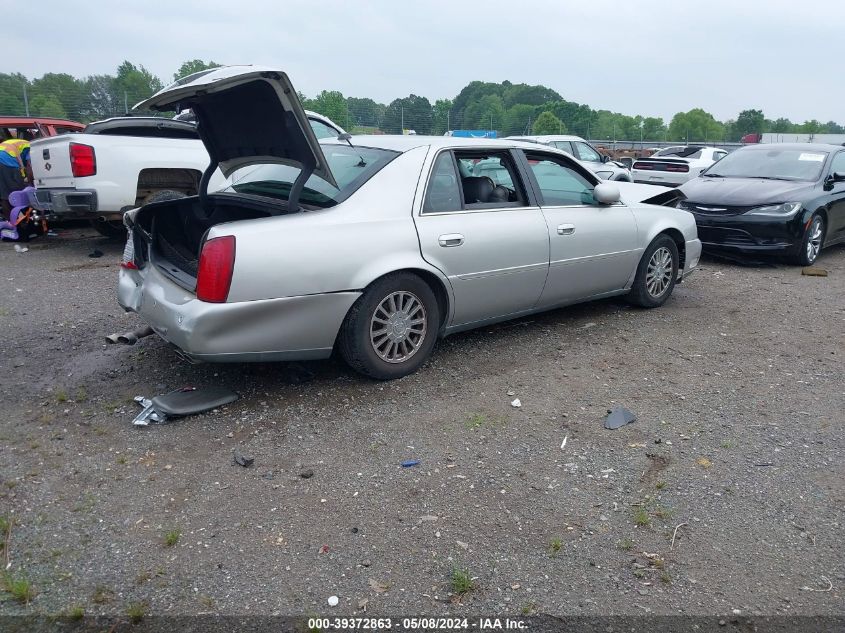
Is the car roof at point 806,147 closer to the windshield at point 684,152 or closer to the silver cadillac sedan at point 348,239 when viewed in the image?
the silver cadillac sedan at point 348,239

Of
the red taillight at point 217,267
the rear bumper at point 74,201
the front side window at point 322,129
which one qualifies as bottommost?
the rear bumper at point 74,201

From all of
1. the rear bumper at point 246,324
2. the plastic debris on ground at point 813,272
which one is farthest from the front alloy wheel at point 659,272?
the rear bumper at point 246,324

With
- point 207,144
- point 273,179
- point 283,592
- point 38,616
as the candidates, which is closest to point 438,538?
point 283,592

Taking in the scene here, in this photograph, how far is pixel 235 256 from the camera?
12.3 ft

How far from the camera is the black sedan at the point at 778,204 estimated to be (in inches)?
332

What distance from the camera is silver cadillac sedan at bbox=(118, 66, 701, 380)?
3.85 meters

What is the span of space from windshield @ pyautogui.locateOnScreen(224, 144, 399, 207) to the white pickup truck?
3187 millimetres

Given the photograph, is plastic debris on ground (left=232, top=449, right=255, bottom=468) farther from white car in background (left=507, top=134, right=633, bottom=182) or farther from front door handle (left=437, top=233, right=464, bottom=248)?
white car in background (left=507, top=134, right=633, bottom=182)

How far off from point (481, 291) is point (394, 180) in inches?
37.7

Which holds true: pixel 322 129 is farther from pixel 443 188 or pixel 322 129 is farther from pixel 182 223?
pixel 443 188

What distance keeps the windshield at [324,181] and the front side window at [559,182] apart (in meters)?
1.29

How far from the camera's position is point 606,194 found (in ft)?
18.1

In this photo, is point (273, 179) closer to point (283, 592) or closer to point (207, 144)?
point (207, 144)

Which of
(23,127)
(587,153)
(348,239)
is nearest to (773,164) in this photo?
(587,153)
